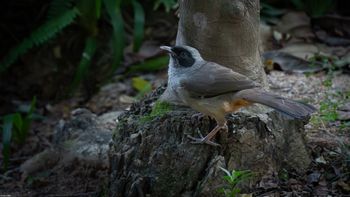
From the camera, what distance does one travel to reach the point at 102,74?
8.12m

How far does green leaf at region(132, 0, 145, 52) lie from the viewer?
25.0 ft

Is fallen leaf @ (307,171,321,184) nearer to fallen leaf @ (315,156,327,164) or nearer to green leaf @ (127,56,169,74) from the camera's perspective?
fallen leaf @ (315,156,327,164)

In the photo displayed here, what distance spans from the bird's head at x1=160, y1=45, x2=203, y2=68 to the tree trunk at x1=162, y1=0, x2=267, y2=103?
0.10 m

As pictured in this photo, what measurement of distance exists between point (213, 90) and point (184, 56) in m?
0.40

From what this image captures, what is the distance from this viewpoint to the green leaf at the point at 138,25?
7.62m

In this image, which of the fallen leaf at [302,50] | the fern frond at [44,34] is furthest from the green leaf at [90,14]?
the fallen leaf at [302,50]

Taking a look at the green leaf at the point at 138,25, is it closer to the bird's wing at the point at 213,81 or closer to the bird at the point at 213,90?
the bird at the point at 213,90

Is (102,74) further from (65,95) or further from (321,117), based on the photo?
(321,117)

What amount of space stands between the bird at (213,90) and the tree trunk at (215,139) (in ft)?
0.32

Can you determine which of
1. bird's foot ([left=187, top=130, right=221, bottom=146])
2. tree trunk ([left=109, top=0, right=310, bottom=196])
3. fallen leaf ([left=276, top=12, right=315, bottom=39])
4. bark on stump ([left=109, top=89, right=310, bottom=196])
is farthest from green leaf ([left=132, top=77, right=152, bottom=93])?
bird's foot ([left=187, top=130, right=221, bottom=146])

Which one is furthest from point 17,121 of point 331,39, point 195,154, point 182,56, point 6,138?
point 331,39

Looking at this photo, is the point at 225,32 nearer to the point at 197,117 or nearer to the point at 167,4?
the point at 197,117

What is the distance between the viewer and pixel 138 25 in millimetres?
7688

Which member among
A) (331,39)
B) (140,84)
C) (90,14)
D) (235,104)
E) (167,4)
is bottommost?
(235,104)
